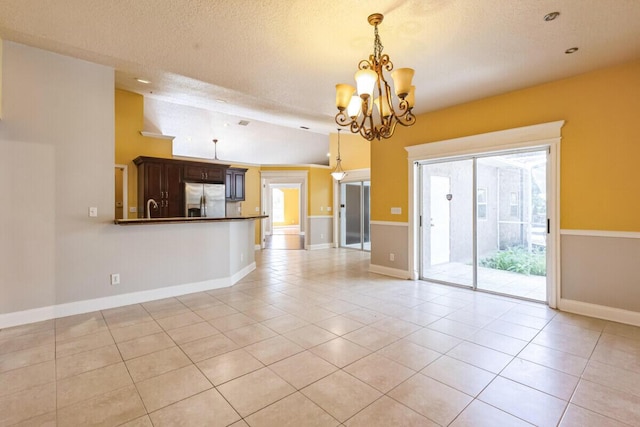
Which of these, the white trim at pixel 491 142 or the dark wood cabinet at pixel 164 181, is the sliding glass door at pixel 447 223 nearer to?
the white trim at pixel 491 142

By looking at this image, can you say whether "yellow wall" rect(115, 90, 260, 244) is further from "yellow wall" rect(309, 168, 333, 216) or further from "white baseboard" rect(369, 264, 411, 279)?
"white baseboard" rect(369, 264, 411, 279)

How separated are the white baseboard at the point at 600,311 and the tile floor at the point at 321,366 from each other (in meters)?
0.13

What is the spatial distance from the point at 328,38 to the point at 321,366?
288cm

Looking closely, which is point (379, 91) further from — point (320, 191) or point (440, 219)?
point (320, 191)

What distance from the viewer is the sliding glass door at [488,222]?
411cm

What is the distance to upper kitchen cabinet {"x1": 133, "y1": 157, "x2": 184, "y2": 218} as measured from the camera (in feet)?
18.9

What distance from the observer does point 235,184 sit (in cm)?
800

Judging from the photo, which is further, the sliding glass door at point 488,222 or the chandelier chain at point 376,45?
the sliding glass door at point 488,222

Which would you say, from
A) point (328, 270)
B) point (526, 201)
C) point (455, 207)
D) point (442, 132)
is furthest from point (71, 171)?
point (526, 201)

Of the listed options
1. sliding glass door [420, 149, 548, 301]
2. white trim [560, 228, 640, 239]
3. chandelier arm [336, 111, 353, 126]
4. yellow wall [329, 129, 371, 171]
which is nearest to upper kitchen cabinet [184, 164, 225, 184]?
chandelier arm [336, 111, 353, 126]

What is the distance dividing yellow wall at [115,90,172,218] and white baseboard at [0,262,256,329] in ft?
8.15

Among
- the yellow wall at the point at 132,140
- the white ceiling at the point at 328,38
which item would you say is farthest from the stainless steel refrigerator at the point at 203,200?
the white ceiling at the point at 328,38

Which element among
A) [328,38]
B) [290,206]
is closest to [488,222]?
[328,38]

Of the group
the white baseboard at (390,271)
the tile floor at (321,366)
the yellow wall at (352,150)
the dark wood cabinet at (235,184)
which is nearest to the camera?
the tile floor at (321,366)
